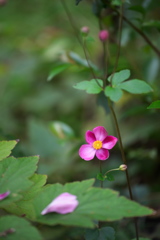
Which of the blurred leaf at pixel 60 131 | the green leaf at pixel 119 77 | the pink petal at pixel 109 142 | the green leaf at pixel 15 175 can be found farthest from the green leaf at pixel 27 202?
the blurred leaf at pixel 60 131

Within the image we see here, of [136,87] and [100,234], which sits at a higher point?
[136,87]

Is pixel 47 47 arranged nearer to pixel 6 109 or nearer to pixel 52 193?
pixel 6 109

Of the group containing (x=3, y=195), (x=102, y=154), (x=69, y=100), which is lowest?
(x=69, y=100)

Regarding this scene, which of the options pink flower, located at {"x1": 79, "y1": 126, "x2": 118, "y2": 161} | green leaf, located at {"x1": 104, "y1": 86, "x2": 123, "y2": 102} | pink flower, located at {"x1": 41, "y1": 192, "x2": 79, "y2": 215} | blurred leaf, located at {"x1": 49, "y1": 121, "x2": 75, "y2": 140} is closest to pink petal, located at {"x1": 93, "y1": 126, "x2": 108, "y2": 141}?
pink flower, located at {"x1": 79, "y1": 126, "x2": 118, "y2": 161}

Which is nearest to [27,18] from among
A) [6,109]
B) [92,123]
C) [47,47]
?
[47,47]

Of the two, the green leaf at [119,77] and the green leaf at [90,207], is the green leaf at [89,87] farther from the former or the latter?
the green leaf at [90,207]

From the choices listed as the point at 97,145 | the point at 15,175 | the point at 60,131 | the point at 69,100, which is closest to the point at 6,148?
the point at 15,175

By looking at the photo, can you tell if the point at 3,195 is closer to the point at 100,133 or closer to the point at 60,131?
the point at 100,133
